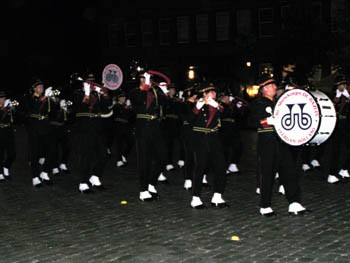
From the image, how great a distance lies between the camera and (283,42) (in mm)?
32281

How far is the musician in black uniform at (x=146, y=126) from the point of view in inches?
436

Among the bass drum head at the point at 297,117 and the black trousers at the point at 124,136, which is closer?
the bass drum head at the point at 297,117

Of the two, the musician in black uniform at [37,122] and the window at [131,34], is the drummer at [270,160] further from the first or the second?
the window at [131,34]

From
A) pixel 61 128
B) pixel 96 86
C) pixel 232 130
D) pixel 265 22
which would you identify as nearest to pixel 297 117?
pixel 96 86

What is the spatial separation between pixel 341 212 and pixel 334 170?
3.19 meters

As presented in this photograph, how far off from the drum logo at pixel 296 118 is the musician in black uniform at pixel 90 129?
4.41 metres

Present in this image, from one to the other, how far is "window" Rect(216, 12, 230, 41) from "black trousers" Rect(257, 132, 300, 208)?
3532cm

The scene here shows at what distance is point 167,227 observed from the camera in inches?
348

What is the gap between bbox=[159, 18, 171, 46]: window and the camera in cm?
4681

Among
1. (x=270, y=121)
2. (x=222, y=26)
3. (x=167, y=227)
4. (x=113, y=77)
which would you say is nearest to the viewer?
(x=167, y=227)

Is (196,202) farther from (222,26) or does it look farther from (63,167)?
(222,26)

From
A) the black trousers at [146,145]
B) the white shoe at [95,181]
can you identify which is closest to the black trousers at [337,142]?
the black trousers at [146,145]

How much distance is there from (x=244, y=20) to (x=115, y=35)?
1115 centimetres

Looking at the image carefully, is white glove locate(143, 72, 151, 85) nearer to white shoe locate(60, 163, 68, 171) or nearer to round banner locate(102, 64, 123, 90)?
white shoe locate(60, 163, 68, 171)
